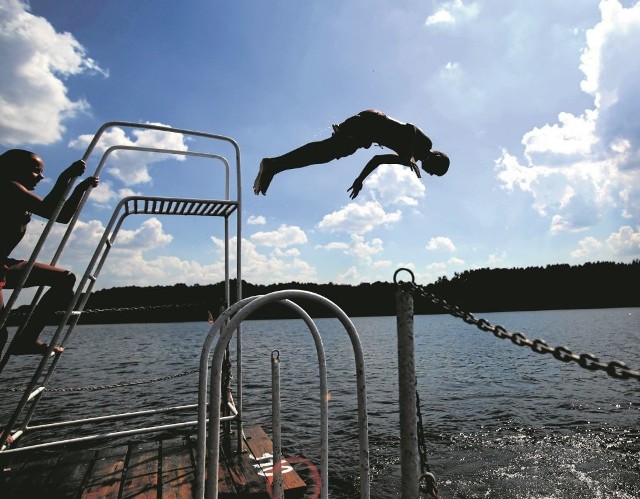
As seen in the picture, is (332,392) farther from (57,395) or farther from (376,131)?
(376,131)

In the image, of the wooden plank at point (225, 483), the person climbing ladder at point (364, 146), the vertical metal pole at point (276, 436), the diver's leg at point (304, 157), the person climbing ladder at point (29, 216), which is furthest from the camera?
the diver's leg at point (304, 157)

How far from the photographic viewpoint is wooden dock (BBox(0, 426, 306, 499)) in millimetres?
4148

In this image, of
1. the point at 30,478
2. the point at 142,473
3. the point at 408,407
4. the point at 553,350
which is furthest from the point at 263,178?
the point at 30,478

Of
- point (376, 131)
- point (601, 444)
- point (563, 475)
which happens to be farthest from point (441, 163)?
point (601, 444)

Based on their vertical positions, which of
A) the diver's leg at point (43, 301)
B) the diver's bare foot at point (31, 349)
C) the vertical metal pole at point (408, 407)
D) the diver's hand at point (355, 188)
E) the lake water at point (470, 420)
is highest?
the diver's hand at point (355, 188)

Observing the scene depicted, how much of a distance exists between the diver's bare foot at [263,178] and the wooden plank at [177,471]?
3553 millimetres

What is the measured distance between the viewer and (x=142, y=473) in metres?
4.60

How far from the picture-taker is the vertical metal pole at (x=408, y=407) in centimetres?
231

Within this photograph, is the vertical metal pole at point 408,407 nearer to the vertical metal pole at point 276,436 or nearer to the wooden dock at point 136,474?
the vertical metal pole at point 276,436

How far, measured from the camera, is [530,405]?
63.9ft

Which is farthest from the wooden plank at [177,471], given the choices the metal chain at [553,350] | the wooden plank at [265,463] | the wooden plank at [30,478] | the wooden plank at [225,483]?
the metal chain at [553,350]

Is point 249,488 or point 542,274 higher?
point 542,274

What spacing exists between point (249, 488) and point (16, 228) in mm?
3471

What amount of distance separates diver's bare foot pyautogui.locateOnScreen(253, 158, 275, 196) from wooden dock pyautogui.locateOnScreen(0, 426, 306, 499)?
11.3 ft
